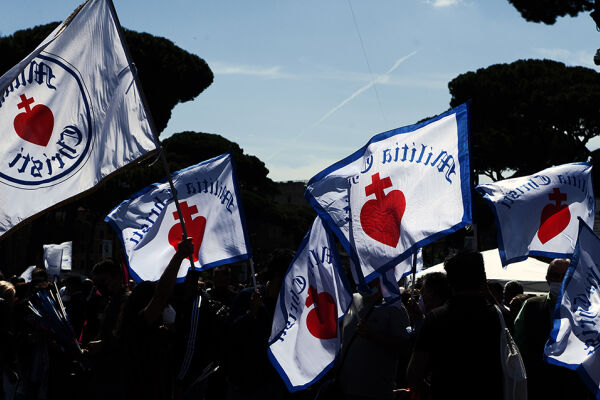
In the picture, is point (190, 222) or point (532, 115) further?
point (532, 115)

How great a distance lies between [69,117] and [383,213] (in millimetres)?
1943

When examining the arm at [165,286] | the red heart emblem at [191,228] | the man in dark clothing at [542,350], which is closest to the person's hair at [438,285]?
the man in dark clothing at [542,350]

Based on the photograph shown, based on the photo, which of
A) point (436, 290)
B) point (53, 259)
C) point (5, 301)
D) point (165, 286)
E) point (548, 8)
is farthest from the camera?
point (548, 8)

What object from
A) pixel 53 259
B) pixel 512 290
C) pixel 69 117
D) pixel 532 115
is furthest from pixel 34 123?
pixel 532 115

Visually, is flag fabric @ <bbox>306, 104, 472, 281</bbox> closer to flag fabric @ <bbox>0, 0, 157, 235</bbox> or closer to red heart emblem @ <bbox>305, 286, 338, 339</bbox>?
red heart emblem @ <bbox>305, 286, 338, 339</bbox>

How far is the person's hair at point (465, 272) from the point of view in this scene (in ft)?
12.5

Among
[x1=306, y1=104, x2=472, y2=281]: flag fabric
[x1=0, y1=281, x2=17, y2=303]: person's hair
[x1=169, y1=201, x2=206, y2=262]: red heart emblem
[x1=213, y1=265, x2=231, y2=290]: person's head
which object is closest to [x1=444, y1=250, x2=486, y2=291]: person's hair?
[x1=306, y1=104, x2=472, y2=281]: flag fabric

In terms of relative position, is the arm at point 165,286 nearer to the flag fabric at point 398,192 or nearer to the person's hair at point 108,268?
the person's hair at point 108,268

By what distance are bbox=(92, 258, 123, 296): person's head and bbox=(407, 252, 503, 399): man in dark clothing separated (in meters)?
2.16

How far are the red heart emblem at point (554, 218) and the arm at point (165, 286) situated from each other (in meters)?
3.67

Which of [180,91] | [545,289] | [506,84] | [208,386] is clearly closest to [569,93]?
[506,84]

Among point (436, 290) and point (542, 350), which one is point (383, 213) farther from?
point (542, 350)

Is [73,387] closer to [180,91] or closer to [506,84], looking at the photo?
[180,91]

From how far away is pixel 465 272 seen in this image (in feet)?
12.5
